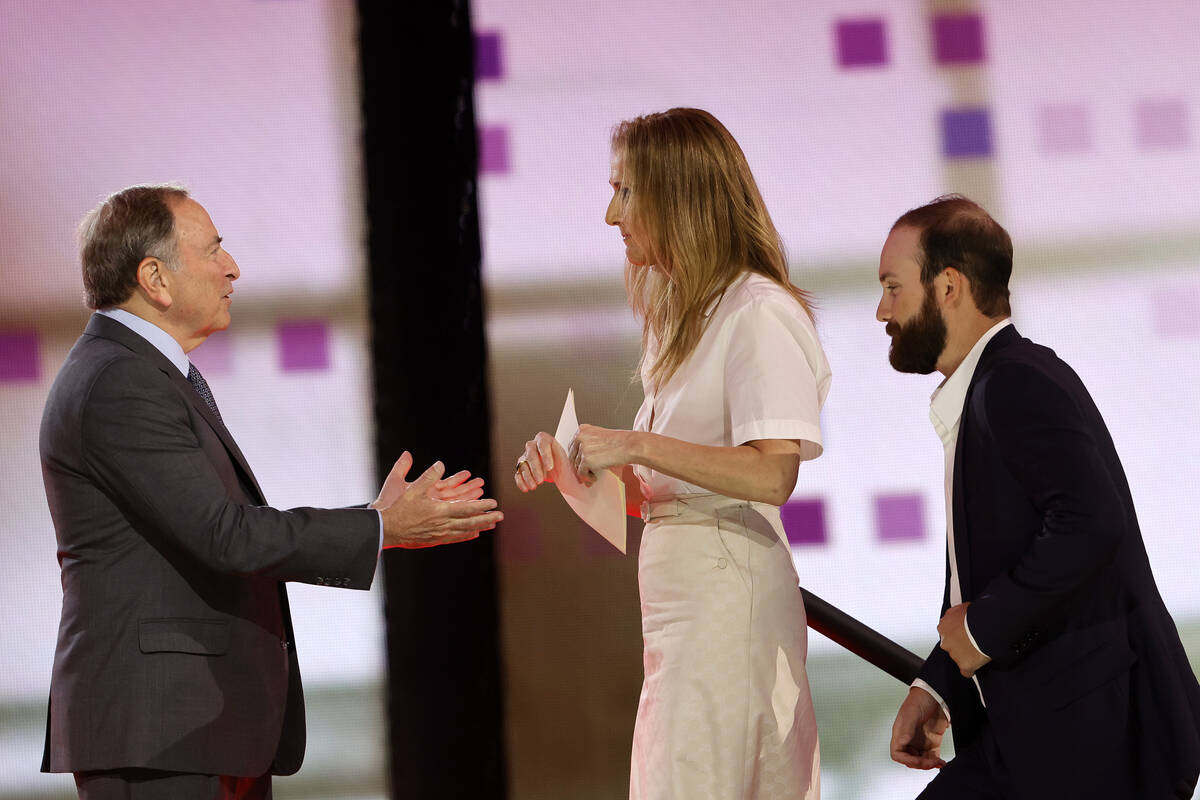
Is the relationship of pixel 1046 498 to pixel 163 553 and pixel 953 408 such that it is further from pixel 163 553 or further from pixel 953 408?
pixel 163 553

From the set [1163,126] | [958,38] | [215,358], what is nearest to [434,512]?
[215,358]

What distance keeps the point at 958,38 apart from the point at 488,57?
1.16 meters

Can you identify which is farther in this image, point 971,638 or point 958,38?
point 958,38

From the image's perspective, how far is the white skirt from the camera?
1.67 meters

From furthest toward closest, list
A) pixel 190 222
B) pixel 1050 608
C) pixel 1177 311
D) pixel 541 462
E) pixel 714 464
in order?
pixel 1177 311, pixel 190 222, pixel 541 462, pixel 714 464, pixel 1050 608

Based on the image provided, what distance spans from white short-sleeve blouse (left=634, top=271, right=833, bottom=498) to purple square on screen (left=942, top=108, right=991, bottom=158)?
1.29m

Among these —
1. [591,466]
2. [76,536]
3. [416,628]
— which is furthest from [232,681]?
[416,628]

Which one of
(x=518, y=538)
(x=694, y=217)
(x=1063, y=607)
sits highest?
(x=694, y=217)

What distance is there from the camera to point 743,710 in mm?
1680

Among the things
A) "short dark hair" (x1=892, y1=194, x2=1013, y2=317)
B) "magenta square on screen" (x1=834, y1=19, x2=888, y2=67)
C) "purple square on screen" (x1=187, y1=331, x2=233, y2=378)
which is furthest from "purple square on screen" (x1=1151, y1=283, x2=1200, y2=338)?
"purple square on screen" (x1=187, y1=331, x2=233, y2=378)

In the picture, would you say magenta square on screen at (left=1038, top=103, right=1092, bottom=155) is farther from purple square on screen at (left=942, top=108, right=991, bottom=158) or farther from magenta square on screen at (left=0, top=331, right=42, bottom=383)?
magenta square on screen at (left=0, top=331, right=42, bottom=383)

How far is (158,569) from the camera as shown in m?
1.69

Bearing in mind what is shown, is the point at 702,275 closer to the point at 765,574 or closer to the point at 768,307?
the point at 768,307

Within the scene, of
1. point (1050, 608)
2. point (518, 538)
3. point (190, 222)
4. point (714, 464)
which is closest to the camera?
point (1050, 608)
